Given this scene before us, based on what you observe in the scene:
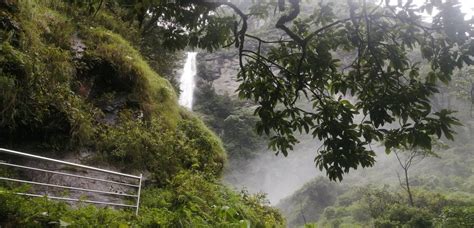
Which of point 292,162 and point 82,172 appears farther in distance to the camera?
point 292,162

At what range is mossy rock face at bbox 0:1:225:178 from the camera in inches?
245

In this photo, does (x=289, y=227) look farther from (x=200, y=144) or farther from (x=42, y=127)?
(x=42, y=127)

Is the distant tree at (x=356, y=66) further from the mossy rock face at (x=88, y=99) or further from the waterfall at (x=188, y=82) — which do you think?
the waterfall at (x=188, y=82)

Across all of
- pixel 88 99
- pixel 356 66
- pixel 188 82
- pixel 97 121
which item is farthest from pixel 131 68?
pixel 188 82

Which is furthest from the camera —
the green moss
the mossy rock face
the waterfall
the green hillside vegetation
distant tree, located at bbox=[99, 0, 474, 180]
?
the waterfall

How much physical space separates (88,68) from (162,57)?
719 centimetres

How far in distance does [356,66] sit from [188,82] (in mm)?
35715

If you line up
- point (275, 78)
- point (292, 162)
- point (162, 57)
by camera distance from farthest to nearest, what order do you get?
point (292, 162), point (162, 57), point (275, 78)

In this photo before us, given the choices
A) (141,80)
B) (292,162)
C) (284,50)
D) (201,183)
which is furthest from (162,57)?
(292,162)

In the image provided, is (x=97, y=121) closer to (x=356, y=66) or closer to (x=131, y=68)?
(x=131, y=68)

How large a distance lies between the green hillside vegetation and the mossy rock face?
19mm

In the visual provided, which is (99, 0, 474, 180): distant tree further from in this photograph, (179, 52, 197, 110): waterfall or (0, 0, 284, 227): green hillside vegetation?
(179, 52, 197, 110): waterfall

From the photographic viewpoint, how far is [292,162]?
179 feet

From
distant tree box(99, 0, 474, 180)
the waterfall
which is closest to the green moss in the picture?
distant tree box(99, 0, 474, 180)
